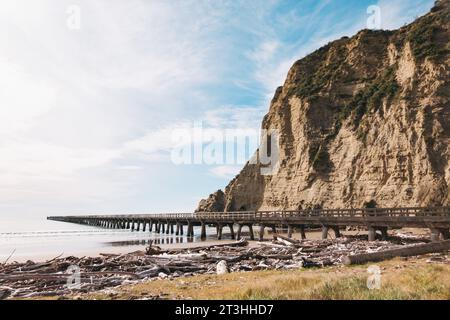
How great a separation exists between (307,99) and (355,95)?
7705 millimetres

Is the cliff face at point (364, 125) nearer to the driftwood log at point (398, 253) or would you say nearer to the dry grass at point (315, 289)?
the driftwood log at point (398, 253)

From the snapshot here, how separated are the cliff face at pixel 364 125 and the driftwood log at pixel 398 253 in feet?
80.1

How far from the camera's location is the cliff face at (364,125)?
40.2 meters

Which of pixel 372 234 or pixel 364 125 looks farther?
pixel 364 125

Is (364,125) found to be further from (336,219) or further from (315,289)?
(315,289)

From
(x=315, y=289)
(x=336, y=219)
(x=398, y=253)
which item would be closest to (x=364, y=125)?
(x=336, y=219)

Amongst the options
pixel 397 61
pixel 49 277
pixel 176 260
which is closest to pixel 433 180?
pixel 397 61

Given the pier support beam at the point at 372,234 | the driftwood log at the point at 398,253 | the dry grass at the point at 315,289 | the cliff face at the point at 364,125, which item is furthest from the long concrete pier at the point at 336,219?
the dry grass at the point at 315,289

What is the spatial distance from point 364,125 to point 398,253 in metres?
38.4

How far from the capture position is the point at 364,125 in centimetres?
5003

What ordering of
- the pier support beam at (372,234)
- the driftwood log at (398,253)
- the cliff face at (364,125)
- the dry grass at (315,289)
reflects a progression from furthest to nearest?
1. the cliff face at (364,125)
2. the pier support beam at (372,234)
3. the driftwood log at (398,253)
4. the dry grass at (315,289)

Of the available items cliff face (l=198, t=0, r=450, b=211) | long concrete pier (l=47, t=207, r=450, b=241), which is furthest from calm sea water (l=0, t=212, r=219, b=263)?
cliff face (l=198, t=0, r=450, b=211)
